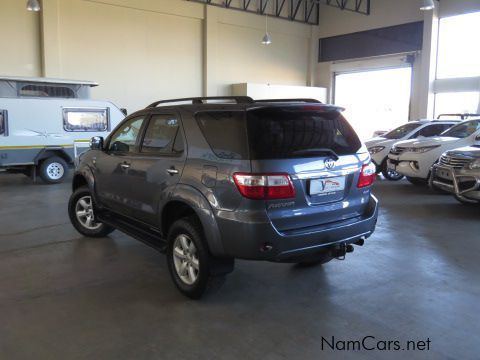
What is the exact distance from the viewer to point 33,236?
6.21m

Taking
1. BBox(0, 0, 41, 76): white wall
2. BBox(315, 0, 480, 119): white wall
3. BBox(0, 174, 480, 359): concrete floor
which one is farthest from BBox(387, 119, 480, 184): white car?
BBox(0, 0, 41, 76): white wall

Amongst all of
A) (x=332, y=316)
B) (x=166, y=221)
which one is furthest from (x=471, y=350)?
(x=166, y=221)

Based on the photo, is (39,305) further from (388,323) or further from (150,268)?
(388,323)

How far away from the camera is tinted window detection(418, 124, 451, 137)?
39.1ft

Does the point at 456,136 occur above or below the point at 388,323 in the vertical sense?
above

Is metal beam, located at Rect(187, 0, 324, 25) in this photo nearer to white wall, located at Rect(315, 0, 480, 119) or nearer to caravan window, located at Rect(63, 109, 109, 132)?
white wall, located at Rect(315, 0, 480, 119)

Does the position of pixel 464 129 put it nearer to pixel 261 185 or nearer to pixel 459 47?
pixel 261 185

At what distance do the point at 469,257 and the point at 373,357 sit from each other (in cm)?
277

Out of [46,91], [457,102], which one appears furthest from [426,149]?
[457,102]

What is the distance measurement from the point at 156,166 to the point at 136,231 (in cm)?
86

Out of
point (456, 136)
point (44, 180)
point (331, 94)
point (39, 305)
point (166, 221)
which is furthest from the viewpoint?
point (331, 94)

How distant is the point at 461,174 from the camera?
7375 millimetres

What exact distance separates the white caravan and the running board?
6548mm

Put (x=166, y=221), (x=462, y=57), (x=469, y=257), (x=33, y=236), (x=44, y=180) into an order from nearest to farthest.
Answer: (x=166, y=221)
(x=469, y=257)
(x=33, y=236)
(x=44, y=180)
(x=462, y=57)
